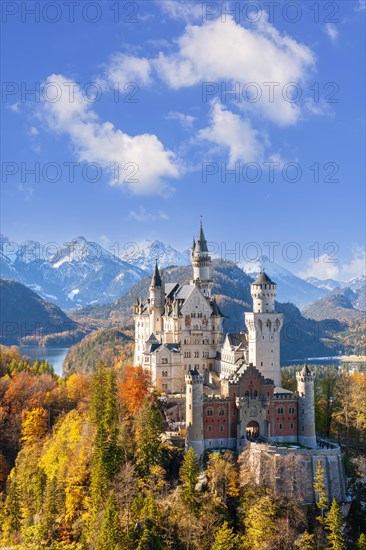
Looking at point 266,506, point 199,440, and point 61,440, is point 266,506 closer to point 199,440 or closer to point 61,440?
point 199,440

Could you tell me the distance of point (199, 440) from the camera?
7744cm

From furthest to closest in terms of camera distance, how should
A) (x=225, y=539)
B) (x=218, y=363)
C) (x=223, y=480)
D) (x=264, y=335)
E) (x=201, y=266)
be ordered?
(x=201, y=266), (x=218, y=363), (x=264, y=335), (x=223, y=480), (x=225, y=539)

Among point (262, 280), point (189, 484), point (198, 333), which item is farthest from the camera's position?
point (198, 333)

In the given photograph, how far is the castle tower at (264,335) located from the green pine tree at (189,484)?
68.3ft

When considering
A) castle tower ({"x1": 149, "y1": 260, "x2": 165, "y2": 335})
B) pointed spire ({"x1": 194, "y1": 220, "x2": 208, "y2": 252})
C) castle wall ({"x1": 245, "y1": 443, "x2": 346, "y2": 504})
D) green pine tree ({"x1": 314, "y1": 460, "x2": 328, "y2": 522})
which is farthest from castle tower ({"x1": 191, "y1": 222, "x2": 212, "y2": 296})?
green pine tree ({"x1": 314, "y1": 460, "x2": 328, "y2": 522})

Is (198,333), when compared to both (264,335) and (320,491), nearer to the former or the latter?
(264,335)

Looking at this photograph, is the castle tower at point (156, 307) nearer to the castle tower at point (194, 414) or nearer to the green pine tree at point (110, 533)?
the castle tower at point (194, 414)

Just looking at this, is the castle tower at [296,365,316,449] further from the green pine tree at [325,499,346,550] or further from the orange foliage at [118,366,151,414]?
the orange foliage at [118,366,151,414]

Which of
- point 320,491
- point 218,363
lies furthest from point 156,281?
point 320,491

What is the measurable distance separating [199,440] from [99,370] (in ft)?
71.6

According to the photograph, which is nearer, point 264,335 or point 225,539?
point 225,539

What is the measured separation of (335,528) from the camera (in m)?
67.6

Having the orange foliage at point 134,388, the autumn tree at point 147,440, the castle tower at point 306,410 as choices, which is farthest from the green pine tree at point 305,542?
the orange foliage at point 134,388

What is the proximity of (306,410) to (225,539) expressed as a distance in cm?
2130
